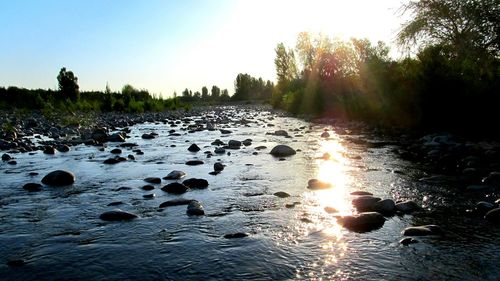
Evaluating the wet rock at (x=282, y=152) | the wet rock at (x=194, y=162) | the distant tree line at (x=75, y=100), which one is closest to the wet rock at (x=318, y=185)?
the wet rock at (x=194, y=162)

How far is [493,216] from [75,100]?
4862 centimetres

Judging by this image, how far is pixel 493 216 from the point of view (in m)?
5.58

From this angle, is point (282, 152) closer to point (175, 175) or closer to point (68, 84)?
point (175, 175)

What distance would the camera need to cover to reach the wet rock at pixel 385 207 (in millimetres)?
6012

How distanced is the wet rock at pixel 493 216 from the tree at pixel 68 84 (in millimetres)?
49539

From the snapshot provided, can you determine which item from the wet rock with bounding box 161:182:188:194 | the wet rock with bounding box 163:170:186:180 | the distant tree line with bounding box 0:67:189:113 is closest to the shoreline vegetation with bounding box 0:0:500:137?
the distant tree line with bounding box 0:67:189:113

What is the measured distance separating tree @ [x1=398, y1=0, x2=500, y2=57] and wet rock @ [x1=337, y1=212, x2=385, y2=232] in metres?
13.9

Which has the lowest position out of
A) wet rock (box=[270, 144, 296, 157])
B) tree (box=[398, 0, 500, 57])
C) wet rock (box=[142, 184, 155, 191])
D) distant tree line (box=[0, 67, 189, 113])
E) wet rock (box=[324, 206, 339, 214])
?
wet rock (box=[324, 206, 339, 214])

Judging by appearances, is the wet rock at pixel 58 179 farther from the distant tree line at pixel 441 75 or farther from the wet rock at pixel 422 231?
the distant tree line at pixel 441 75

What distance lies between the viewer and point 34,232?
520cm

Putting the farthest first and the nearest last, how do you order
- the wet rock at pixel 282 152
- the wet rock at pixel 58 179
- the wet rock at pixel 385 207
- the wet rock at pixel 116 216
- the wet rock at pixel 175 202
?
1. the wet rock at pixel 282 152
2. the wet rock at pixel 58 179
3. the wet rock at pixel 175 202
4. the wet rock at pixel 385 207
5. the wet rock at pixel 116 216

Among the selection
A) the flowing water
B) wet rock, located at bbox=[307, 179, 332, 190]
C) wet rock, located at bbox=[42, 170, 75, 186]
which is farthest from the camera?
wet rock, located at bbox=[42, 170, 75, 186]

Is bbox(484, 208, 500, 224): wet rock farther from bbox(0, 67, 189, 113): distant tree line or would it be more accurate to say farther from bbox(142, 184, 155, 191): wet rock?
bbox(0, 67, 189, 113): distant tree line

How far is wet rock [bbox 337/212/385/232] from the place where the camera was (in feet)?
17.8
